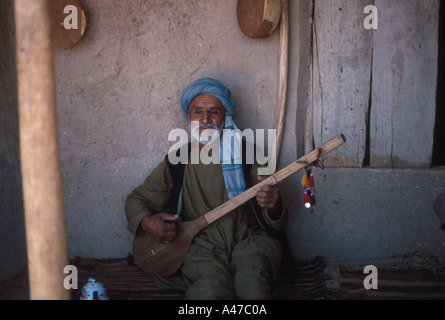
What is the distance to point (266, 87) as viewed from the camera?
3.39 m

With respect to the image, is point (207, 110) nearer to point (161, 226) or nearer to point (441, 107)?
point (161, 226)

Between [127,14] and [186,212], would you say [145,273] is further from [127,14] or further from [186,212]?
[127,14]

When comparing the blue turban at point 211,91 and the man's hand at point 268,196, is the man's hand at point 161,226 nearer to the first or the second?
the man's hand at point 268,196

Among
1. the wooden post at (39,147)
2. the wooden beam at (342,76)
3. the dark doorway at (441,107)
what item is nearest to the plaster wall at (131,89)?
the wooden beam at (342,76)

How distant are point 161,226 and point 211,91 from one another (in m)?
0.92

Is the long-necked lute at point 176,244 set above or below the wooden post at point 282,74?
below

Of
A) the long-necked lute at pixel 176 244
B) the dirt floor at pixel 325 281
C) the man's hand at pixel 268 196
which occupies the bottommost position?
the dirt floor at pixel 325 281

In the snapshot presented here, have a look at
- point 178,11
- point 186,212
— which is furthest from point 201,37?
point 186,212

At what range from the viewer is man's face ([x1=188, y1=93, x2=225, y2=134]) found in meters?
3.08

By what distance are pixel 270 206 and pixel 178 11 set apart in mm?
1542

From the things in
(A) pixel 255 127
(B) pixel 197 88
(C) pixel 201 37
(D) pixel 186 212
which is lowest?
(D) pixel 186 212

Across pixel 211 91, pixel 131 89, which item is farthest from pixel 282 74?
pixel 131 89

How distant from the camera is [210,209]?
308cm

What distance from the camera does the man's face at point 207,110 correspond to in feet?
10.1
